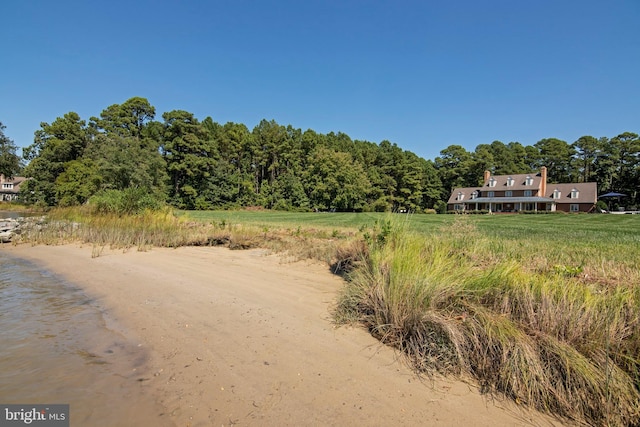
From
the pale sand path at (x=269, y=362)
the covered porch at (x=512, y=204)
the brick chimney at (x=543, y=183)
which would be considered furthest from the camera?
the brick chimney at (x=543, y=183)

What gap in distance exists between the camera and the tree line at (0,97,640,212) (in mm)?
43125

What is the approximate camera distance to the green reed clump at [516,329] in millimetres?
2863

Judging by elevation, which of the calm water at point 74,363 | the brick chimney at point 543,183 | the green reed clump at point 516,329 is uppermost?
the brick chimney at point 543,183

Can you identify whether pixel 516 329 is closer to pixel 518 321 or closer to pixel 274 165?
pixel 518 321

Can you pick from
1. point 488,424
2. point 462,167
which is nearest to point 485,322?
point 488,424

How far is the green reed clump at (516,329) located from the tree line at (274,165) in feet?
120

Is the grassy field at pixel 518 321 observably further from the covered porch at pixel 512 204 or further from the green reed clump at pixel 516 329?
the covered porch at pixel 512 204

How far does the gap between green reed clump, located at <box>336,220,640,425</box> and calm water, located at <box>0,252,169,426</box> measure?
2705 millimetres

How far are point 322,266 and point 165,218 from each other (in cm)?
823

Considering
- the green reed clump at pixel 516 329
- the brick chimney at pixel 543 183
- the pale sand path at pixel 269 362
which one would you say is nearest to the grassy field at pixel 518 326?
the green reed clump at pixel 516 329

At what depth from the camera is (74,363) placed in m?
3.71

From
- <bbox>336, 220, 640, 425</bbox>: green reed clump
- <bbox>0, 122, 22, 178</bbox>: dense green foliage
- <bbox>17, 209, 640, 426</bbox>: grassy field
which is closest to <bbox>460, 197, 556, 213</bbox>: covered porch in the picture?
<bbox>17, 209, 640, 426</bbox>: grassy field

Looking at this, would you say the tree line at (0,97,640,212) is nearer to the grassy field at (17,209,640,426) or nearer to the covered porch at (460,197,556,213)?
the covered porch at (460,197,556,213)

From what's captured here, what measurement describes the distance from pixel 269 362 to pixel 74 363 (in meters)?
2.23
